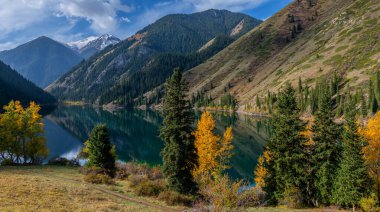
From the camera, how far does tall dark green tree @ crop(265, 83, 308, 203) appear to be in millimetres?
40969

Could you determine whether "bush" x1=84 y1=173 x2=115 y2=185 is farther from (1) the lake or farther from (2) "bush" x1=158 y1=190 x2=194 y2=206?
(1) the lake

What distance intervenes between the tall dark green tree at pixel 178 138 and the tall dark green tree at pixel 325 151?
1859 cm

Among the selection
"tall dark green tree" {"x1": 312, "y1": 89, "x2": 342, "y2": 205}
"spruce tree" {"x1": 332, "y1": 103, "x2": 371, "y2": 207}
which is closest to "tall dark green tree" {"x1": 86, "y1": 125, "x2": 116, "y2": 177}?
"tall dark green tree" {"x1": 312, "y1": 89, "x2": 342, "y2": 205}

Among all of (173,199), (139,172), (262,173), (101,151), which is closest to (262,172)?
(262,173)

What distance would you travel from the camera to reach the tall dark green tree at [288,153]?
41.0 metres

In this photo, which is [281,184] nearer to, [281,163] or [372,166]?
[281,163]

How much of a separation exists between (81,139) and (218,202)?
128m

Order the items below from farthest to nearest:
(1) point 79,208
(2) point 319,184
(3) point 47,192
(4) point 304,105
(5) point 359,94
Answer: (4) point 304,105 → (5) point 359,94 → (2) point 319,184 → (3) point 47,192 → (1) point 79,208

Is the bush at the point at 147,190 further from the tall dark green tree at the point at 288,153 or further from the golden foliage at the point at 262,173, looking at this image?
the golden foliage at the point at 262,173

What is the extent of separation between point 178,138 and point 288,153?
16741 millimetres

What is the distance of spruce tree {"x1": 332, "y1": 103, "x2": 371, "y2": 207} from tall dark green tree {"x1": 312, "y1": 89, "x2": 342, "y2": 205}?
130 cm

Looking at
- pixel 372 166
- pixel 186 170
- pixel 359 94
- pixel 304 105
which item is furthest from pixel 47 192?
pixel 304 105

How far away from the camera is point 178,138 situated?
1591 inches

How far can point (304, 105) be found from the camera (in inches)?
6383
